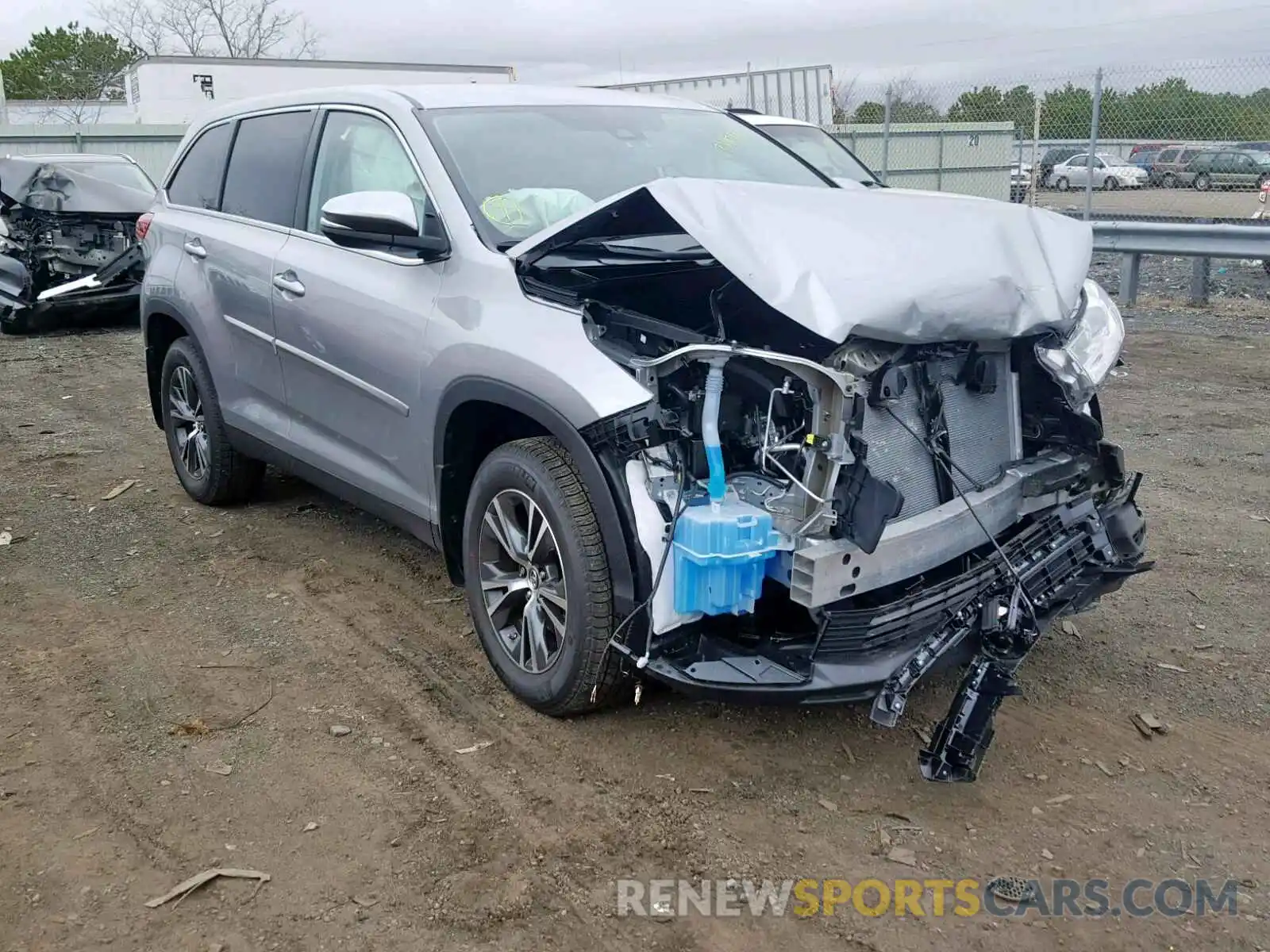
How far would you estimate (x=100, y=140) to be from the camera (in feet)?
68.8

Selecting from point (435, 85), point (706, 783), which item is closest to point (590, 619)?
point (706, 783)

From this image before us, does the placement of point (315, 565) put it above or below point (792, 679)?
below

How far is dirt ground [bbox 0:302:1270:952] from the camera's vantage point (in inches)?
110

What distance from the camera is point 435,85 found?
461 centimetres

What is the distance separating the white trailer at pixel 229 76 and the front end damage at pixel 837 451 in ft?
82.3

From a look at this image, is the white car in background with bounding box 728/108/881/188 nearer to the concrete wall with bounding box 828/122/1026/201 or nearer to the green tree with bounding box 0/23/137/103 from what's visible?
the concrete wall with bounding box 828/122/1026/201

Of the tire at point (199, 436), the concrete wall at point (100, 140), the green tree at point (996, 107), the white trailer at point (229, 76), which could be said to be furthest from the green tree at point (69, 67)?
the tire at point (199, 436)

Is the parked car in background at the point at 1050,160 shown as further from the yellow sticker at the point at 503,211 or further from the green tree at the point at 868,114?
the yellow sticker at the point at 503,211

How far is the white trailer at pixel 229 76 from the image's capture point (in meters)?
27.0

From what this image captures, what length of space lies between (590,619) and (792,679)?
625mm

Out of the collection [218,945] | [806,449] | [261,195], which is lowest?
[218,945]

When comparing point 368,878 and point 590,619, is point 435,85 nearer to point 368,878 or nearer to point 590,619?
point 590,619

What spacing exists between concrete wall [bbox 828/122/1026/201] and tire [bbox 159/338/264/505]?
11791 millimetres

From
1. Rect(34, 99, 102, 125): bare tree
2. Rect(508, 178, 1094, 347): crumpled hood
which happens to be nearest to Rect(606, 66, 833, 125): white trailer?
Rect(508, 178, 1094, 347): crumpled hood
